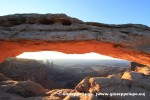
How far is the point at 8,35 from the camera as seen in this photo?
10773 millimetres

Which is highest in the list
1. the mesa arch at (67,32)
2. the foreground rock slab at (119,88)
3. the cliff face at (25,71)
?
the mesa arch at (67,32)

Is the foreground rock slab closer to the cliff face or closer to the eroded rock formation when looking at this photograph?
the eroded rock formation

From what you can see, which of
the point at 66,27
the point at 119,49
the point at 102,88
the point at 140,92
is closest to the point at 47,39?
the point at 66,27

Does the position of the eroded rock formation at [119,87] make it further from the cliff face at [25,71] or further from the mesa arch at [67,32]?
the cliff face at [25,71]

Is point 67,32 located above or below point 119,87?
above

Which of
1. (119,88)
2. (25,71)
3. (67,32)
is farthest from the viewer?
(25,71)

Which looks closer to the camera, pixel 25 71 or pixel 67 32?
pixel 67 32

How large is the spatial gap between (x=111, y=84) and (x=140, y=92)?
209 cm

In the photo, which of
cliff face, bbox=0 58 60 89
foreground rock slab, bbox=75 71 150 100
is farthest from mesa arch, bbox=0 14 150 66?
cliff face, bbox=0 58 60 89

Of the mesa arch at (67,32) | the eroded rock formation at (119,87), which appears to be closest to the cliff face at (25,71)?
the eroded rock formation at (119,87)

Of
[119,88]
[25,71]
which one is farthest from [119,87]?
[25,71]

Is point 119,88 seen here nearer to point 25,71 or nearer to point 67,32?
point 67,32

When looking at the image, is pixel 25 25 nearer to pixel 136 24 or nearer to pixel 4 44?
pixel 4 44

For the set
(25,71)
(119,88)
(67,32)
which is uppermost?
(67,32)
